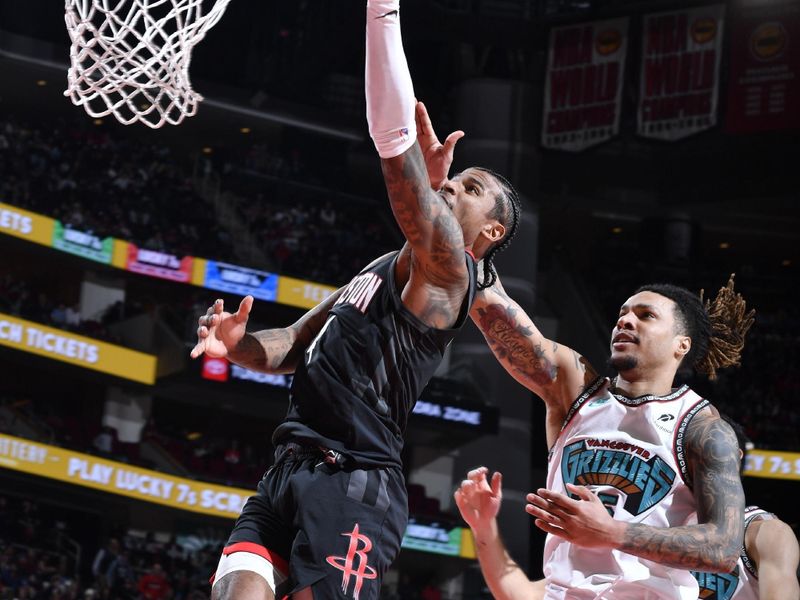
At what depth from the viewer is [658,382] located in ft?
15.0

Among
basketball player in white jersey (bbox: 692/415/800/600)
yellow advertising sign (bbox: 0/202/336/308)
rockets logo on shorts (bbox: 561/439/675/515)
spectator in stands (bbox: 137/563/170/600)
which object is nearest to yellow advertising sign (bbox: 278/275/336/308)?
yellow advertising sign (bbox: 0/202/336/308)

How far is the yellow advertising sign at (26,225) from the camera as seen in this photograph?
64.3 ft

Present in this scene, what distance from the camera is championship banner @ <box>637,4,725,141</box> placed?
2214 centimetres

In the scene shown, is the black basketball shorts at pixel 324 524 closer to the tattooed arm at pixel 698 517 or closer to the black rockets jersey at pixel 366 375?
the black rockets jersey at pixel 366 375

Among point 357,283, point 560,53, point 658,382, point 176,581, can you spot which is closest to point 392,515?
point 357,283

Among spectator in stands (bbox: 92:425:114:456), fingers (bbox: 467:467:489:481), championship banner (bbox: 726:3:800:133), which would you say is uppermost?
championship banner (bbox: 726:3:800:133)

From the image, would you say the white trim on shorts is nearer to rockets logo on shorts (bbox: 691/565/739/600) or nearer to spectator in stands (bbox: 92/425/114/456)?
rockets logo on shorts (bbox: 691/565/739/600)

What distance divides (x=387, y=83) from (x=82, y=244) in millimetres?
17649

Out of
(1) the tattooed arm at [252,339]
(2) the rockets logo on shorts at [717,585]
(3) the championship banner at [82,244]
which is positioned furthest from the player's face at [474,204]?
(3) the championship banner at [82,244]

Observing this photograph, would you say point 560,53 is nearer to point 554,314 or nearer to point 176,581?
point 554,314

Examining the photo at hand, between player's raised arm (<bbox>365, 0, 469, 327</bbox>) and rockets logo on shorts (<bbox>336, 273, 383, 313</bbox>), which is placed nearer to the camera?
player's raised arm (<bbox>365, 0, 469, 327</bbox>)

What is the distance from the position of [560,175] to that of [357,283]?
21975mm

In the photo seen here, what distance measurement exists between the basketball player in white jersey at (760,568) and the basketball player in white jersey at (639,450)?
1.37ft

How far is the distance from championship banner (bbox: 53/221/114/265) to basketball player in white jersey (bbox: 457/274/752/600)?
16.3 m
